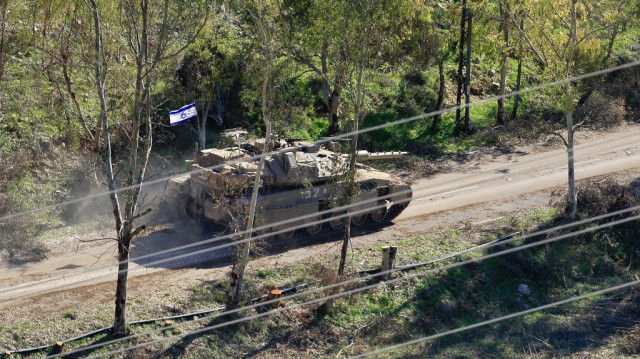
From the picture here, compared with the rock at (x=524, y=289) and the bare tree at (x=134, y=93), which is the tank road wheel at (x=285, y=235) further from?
the rock at (x=524, y=289)

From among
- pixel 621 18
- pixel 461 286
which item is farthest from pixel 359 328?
pixel 621 18

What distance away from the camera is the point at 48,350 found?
18750 millimetres

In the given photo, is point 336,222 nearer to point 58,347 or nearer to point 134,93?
point 134,93

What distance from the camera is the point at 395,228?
2673cm

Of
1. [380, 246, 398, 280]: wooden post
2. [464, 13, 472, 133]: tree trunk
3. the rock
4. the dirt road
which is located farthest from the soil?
the rock

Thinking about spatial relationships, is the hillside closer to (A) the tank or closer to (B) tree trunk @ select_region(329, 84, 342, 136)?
(B) tree trunk @ select_region(329, 84, 342, 136)

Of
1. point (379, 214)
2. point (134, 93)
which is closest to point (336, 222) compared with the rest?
point (379, 214)

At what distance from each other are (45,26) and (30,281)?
6709mm

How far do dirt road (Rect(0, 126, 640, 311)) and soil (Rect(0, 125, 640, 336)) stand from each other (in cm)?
3

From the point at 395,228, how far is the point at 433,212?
1.82m

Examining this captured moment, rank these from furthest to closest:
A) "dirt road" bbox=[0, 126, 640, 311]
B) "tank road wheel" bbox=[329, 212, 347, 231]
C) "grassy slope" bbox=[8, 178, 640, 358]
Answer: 1. "tank road wheel" bbox=[329, 212, 347, 231]
2. "dirt road" bbox=[0, 126, 640, 311]
3. "grassy slope" bbox=[8, 178, 640, 358]

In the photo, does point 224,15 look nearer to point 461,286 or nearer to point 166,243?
point 166,243

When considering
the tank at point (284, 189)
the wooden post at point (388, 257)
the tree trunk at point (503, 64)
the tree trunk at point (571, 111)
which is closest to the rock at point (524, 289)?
the tree trunk at point (571, 111)

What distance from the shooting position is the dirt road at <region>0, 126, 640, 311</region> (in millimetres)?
21859
